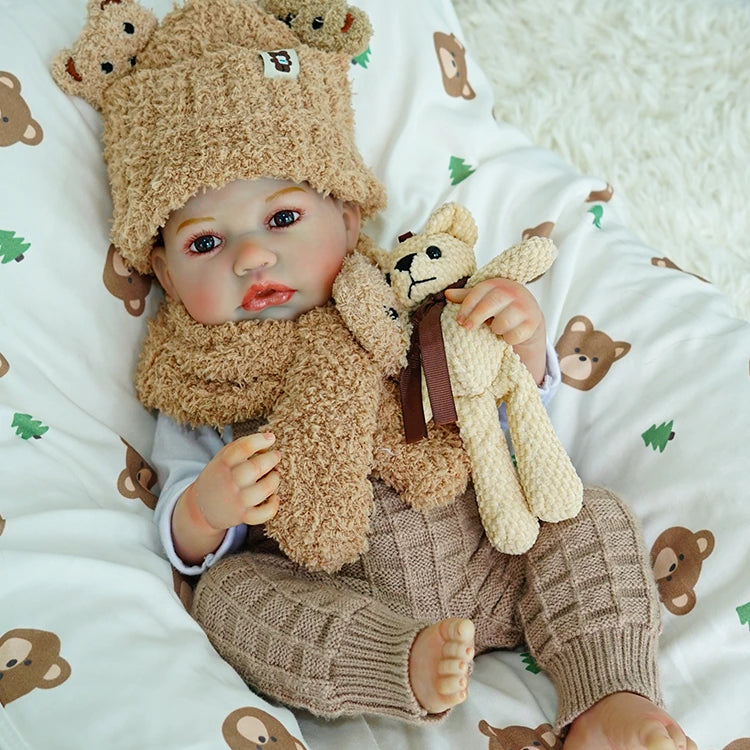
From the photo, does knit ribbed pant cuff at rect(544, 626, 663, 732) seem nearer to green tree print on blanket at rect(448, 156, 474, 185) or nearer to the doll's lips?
the doll's lips

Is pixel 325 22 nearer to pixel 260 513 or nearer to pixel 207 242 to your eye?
pixel 207 242

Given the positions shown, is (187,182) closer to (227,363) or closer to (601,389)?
(227,363)

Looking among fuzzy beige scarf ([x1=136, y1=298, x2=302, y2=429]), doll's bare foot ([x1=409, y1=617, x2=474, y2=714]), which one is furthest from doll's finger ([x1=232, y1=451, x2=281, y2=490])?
doll's bare foot ([x1=409, y1=617, x2=474, y2=714])

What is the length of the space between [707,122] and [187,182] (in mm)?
1058

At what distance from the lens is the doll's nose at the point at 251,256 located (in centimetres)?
101

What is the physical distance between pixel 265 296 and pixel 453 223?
0.22m

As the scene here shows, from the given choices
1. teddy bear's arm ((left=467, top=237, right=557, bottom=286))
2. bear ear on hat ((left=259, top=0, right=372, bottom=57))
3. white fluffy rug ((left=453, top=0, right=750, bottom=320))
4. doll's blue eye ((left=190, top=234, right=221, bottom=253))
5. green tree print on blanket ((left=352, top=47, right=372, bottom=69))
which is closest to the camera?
teddy bear's arm ((left=467, top=237, right=557, bottom=286))

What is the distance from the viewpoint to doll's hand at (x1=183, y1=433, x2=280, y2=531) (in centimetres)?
94

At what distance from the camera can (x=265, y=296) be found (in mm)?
1043

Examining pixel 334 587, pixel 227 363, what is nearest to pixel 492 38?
pixel 227 363

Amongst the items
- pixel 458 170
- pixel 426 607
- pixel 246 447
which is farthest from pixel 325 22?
pixel 426 607

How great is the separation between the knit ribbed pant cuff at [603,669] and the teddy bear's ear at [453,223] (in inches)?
17.5

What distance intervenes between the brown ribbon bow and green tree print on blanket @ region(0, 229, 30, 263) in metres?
0.46

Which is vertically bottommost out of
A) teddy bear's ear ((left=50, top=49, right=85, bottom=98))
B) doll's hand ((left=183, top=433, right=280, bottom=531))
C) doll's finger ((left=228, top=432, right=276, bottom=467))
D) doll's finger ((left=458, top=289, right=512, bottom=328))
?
doll's hand ((left=183, top=433, right=280, bottom=531))
